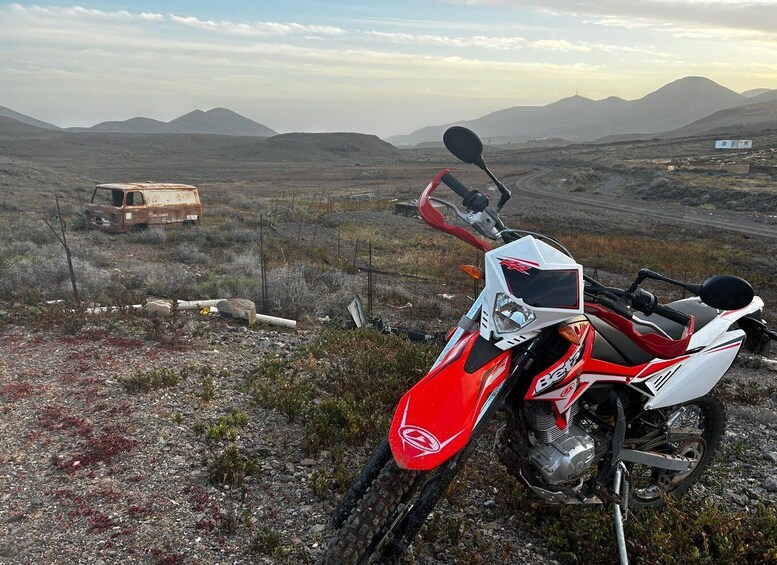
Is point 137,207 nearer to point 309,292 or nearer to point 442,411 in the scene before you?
point 309,292

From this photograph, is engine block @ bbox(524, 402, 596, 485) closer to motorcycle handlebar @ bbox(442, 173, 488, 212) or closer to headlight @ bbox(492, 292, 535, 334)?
headlight @ bbox(492, 292, 535, 334)

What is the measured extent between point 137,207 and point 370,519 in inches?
801

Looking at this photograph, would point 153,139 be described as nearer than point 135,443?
No

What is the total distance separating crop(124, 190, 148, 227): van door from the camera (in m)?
19.9

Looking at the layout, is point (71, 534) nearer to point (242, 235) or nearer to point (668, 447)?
point (668, 447)

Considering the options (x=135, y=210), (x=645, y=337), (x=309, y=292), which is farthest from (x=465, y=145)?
(x=135, y=210)

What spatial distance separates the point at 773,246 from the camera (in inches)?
840

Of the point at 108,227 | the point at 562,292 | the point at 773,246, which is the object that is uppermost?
the point at 562,292

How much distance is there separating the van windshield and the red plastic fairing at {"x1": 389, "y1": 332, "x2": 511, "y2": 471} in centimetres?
2030

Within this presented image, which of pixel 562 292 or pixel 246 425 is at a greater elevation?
pixel 562 292

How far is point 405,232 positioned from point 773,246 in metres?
14.4

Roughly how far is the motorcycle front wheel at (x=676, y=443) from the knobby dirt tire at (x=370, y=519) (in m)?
1.76

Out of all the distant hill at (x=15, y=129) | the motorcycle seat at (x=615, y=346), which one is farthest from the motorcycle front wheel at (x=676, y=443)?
the distant hill at (x=15, y=129)

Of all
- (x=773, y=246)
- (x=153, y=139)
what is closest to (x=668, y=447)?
(x=773, y=246)
